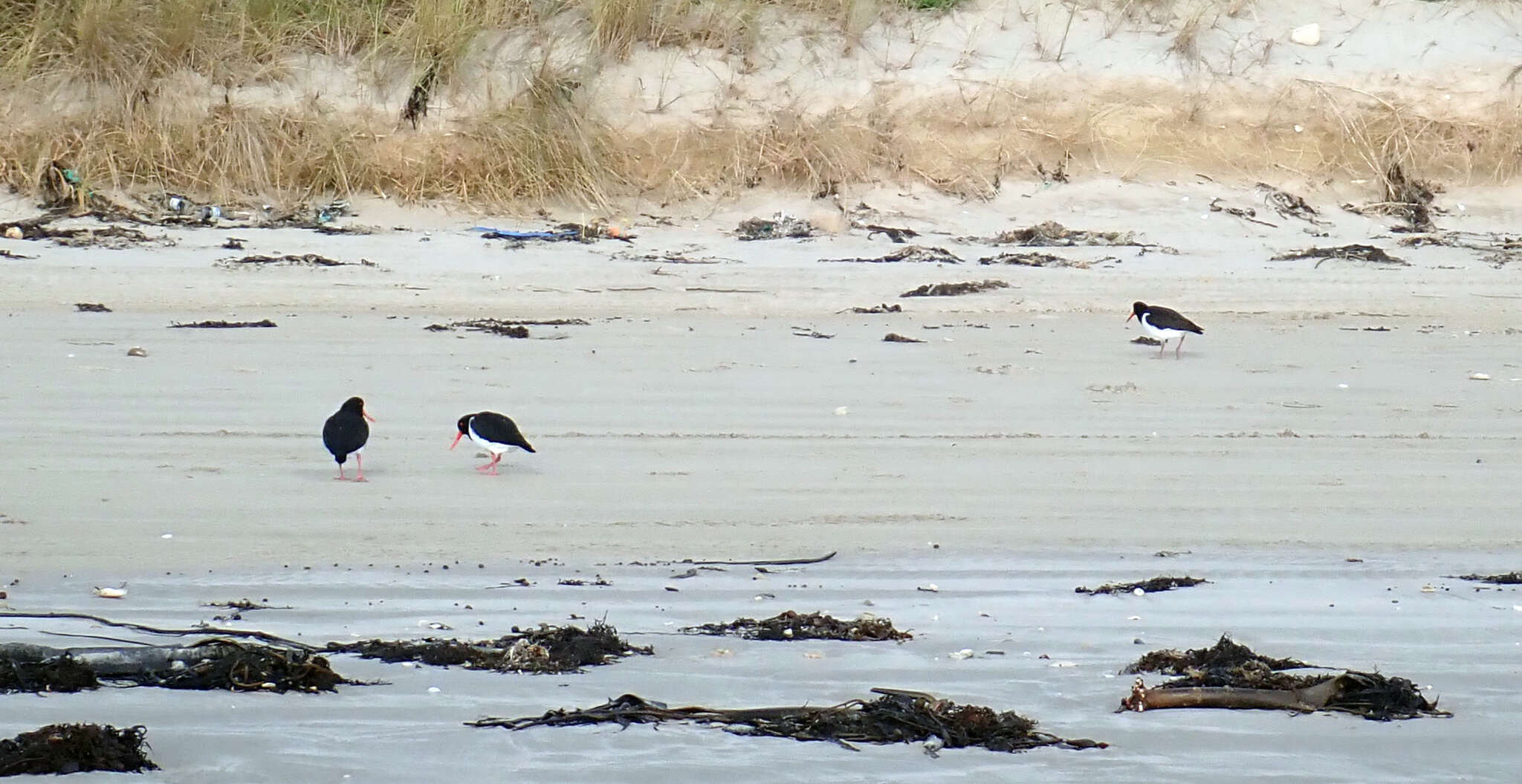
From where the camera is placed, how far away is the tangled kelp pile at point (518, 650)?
4.01 metres

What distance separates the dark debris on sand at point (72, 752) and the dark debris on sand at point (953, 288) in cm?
837

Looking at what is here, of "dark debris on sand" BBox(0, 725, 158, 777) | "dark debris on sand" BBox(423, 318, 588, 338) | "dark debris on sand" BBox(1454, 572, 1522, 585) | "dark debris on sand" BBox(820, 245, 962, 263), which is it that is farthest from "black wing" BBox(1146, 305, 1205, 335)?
"dark debris on sand" BBox(0, 725, 158, 777)

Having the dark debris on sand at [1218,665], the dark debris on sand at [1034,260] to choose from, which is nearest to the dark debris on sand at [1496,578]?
the dark debris on sand at [1218,665]

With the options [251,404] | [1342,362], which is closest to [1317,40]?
[1342,362]

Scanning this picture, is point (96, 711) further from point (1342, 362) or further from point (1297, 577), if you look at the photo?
point (1342, 362)

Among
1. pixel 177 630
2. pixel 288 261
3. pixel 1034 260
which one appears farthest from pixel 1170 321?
pixel 177 630

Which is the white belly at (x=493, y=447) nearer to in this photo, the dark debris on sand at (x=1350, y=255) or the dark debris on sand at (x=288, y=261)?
the dark debris on sand at (x=288, y=261)

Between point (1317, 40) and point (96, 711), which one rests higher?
point (1317, 40)

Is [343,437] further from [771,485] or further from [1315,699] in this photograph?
[1315,699]

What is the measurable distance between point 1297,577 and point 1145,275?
7.11 m

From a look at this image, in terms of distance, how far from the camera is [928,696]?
3779 mm

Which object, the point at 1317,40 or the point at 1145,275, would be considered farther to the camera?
the point at 1317,40

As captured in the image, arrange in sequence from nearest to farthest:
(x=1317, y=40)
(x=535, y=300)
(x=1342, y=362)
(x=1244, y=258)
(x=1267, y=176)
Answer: (x=1342, y=362), (x=535, y=300), (x=1244, y=258), (x=1267, y=176), (x=1317, y=40)

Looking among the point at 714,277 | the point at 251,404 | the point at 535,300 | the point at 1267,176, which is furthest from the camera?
the point at 1267,176
